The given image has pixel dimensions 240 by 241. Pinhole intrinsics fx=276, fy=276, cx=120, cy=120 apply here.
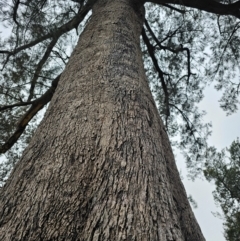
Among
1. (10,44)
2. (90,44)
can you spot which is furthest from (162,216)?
(10,44)

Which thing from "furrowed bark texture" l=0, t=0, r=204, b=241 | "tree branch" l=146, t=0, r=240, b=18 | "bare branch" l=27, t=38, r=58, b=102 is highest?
"tree branch" l=146, t=0, r=240, b=18

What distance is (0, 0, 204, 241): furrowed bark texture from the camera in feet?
1.76

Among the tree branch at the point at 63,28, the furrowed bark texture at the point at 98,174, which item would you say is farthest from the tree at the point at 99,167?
the tree branch at the point at 63,28

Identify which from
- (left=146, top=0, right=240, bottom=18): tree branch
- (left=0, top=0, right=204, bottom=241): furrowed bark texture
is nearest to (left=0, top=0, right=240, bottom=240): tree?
(left=0, top=0, right=204, bottom=241): furrowed bark texture

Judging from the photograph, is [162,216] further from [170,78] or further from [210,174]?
[210,174]

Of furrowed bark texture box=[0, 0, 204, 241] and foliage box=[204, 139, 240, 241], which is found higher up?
foliage box=[204, 139, 240, 241]

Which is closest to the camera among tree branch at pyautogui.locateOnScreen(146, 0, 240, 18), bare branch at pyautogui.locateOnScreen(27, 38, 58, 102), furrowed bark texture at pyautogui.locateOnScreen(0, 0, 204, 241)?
furrowed bark texture at pyautogui.locateOnScreen(0, 0, 204, 241)

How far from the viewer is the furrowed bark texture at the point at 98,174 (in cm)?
54

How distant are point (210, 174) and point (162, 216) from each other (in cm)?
584

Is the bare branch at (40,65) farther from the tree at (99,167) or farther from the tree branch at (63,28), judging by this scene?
the tree at (99,167)

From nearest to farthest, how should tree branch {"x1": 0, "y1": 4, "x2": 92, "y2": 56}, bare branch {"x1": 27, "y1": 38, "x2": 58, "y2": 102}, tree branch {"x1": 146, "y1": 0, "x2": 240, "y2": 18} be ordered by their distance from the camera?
tree branch {"x1": 146, "y1": 0, "x2": 240, "y2": 18}, tree branch {"x1": 0, "y1": 4, "x2": 92, "y2": 56}, bare branch {"x1": 27, "y1": 38, "x2": 58, "y2": 102}

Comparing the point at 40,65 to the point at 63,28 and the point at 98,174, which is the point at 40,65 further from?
the point at 98,174

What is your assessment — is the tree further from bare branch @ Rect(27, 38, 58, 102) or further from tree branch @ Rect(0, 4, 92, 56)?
bare branch @ Rect(27, 38, 58, 102)

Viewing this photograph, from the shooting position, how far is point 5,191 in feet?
2.24
